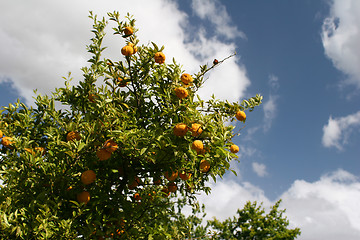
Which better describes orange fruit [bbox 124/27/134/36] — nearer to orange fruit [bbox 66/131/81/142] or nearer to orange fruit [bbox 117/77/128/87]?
orange fruit [bbox 117/77/128/87]

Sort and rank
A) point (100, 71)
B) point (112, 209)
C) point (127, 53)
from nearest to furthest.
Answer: point (112, 209) → point (127, 53) → point (100, 71)

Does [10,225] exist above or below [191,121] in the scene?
below

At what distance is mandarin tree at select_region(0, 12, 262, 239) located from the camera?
351cm

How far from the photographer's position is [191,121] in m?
3.81

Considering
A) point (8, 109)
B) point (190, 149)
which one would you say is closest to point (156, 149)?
point (190, 149)

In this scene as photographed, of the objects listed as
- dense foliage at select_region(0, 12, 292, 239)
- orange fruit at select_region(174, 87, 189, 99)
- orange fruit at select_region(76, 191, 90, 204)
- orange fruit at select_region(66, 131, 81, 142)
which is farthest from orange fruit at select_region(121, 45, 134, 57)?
orange fruit at select_region(76, 191, 90, 204)

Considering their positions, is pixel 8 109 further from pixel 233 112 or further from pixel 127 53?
pixel 233 112

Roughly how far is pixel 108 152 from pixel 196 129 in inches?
50.0

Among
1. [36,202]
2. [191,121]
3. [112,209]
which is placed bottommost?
[36,202]

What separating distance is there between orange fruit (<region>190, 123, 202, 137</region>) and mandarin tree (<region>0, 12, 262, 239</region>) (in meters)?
0.01

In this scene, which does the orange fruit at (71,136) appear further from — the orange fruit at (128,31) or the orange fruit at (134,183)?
the orange fruit at (128,31)

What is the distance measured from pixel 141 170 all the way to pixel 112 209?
0.76 metres

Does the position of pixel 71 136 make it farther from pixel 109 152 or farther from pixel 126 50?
pixel 126 50

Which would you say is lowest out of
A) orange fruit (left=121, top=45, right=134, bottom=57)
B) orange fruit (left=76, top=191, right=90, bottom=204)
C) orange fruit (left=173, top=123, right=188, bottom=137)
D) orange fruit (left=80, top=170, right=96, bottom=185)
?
orange fruit (left=76, top=191, right=90, bottom=204)
